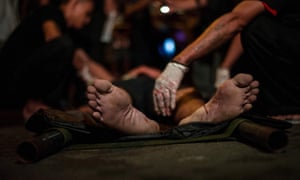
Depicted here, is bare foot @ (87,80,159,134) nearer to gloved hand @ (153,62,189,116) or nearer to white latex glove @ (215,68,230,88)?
gloved hand @ (153,62,189,116)

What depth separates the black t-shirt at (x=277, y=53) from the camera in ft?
4.26

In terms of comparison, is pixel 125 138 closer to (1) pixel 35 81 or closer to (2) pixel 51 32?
(1) pixel 35 81

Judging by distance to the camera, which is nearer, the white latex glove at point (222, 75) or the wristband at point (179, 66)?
the wristband at point (179, 66)

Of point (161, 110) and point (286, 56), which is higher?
point (286, 56)

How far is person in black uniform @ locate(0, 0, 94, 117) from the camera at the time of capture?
1.82m

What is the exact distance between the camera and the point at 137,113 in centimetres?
111

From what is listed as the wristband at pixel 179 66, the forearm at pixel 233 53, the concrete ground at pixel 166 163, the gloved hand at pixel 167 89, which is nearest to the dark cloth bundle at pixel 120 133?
the concrete ground at pixel 166 163

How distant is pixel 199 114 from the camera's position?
45.3 inches

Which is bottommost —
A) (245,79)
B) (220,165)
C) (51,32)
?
(220,165)

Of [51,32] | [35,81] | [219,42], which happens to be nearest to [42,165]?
[219,42]

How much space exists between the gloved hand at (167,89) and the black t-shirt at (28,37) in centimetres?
87

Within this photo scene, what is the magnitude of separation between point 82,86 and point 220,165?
1.64 metres

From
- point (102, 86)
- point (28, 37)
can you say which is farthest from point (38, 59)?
point (102, 86)

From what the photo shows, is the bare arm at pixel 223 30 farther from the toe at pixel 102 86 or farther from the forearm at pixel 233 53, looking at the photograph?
the forearm at pixel 233 53
